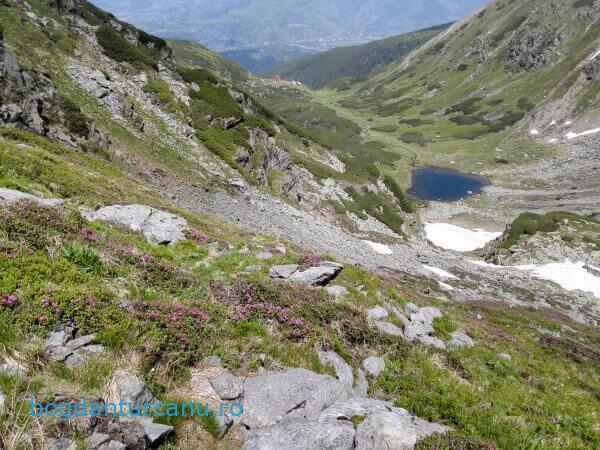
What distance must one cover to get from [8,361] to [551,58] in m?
220

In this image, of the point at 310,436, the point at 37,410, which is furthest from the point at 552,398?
the point at 37,410

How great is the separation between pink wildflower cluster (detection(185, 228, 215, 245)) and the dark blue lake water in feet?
313

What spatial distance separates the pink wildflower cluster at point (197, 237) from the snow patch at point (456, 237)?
56.0 m

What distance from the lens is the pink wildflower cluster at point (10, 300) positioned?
6.22m

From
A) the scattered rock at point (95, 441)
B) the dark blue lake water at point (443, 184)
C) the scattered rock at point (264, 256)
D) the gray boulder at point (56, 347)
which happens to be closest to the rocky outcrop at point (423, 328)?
the scattered rock at point (264, 256)

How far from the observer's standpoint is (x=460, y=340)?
14188mm

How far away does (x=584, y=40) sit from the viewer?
158m

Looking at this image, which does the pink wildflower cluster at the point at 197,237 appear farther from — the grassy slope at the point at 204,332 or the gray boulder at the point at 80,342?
the gray boulder at the point at 80,342

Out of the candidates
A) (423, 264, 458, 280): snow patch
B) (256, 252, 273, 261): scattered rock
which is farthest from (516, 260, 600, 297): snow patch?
(256, 252, 273, 261): scattered rock

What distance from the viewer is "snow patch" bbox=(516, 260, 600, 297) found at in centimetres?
4328

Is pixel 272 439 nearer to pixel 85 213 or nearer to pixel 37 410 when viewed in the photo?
pixel 37 410

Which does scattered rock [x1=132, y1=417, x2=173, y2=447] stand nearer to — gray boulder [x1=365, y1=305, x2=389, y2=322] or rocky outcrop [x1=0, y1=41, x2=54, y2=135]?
gray boulder [x1=365, y1=305, x2=389, y2=322]

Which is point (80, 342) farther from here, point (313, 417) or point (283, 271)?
point (283, 271)

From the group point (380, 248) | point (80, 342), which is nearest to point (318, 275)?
point (80, 342)
